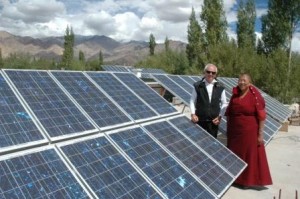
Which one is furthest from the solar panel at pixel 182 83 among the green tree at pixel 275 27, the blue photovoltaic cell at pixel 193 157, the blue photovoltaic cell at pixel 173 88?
the green tree at pixel 275 27

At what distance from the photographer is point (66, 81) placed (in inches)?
229

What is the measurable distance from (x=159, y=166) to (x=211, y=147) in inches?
73.1

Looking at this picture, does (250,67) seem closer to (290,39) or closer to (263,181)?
(290,39)

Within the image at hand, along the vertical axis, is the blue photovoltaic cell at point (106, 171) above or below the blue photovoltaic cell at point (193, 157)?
above

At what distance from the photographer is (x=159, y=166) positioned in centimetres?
476

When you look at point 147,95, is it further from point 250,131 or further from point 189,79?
point 189,79

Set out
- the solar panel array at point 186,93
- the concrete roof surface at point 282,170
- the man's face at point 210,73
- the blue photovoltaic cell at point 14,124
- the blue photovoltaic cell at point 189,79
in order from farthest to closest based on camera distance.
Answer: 1. the blue photovoltaic cell at point 189,79
2. the solar panel array at point 186,93
3. the man's face at point 210,73
4. the concrete roof surface at point 282,170
5. the blue photovoltaic cell at point 14,124

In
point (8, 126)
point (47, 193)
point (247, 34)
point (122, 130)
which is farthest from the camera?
point (247, 34)

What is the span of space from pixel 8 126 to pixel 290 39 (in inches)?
1075

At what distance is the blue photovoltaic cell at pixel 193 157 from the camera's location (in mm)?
5137

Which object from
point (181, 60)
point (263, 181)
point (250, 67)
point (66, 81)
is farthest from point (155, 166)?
point (181, 60)

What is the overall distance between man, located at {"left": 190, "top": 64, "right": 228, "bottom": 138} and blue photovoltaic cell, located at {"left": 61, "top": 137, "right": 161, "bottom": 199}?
3.05 meters

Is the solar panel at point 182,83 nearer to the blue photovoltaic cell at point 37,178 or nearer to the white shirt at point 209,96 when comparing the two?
the white shirt at point 209,96

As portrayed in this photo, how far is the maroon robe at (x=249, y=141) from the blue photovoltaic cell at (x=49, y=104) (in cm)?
328
